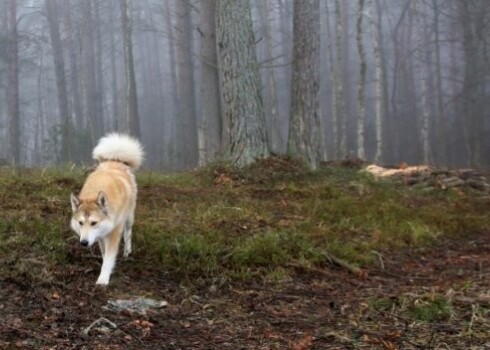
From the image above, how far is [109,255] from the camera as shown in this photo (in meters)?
4.82

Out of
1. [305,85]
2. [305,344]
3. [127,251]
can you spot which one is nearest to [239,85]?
[305,85]

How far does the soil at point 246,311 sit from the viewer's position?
3.54 meters

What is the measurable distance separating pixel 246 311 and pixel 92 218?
4.93 feet

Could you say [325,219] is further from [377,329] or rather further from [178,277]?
[377,329]

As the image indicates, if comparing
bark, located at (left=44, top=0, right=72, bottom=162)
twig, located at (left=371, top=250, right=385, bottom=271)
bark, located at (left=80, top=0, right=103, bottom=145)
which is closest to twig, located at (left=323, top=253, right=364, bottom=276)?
twig, located at (left=371, top=250, right=385, bottom=271)

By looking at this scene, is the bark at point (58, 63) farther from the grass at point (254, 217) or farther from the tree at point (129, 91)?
the grass at point (254, 217)

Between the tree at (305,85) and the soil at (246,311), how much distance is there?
5.22 metres

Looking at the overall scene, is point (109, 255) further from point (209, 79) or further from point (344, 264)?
point (209, 79)

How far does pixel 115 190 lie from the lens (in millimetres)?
5258

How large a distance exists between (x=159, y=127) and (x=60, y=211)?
39.3 m

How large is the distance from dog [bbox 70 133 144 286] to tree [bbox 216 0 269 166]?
12.3 ft

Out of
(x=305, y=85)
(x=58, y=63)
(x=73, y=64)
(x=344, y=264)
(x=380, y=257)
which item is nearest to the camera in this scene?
(x=344, y=264)

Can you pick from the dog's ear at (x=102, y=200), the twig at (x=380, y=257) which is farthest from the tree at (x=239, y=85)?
the dog's ear at (x=102, y=200)

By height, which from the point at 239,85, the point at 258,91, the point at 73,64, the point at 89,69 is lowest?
the point at 258,91
